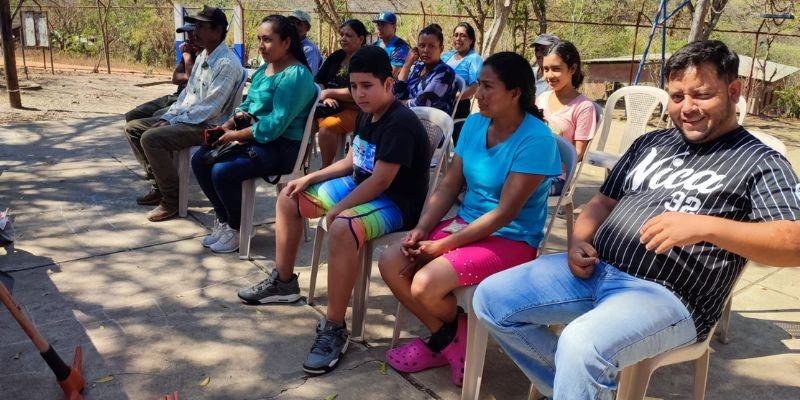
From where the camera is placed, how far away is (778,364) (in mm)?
2670

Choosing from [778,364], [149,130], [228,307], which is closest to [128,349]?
[228,307]

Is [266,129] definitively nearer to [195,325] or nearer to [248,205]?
[248,205]

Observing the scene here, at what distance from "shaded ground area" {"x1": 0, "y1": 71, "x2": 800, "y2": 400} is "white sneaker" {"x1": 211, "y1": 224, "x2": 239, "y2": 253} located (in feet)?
0.22

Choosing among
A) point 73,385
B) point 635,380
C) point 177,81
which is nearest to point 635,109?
point 635,380

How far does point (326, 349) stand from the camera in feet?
8.49

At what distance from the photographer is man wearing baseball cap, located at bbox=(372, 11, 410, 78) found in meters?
6.01

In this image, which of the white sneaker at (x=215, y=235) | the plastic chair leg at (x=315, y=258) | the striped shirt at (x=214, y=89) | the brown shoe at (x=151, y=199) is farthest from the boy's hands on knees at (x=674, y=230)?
the brown shoe at (x=151, y=199)

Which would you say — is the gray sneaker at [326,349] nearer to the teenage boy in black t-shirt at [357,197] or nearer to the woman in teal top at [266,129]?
the teenage boy in black t-shirt at [357,197]

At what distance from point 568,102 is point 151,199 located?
3054 millimetres

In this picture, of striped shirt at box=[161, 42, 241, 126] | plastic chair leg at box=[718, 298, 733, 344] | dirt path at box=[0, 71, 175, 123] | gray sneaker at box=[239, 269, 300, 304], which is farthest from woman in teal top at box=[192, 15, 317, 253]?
dirt path at box=[0, 71, 175, 123]

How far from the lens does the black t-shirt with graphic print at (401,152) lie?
2771 mm

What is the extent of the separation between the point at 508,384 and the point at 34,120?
23.4 feet

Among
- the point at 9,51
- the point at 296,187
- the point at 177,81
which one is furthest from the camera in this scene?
the point at 9,51

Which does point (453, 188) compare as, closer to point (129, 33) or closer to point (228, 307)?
point (228, 307)
